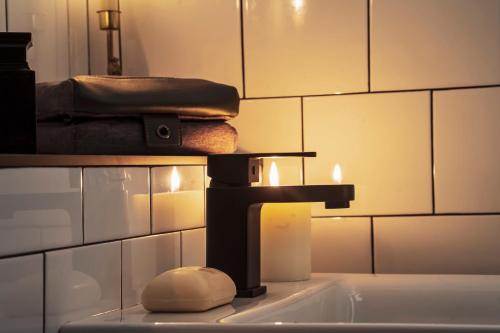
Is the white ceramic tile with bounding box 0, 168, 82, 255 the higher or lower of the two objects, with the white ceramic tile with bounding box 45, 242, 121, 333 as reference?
higher

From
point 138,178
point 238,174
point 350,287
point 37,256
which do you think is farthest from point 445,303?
point 37,256

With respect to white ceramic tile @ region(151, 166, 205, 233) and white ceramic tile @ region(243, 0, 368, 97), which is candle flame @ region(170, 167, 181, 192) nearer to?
white ceramic tile @ region(151, 166, 205, 233)

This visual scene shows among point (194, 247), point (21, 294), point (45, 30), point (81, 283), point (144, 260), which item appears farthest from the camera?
point (45, 30)

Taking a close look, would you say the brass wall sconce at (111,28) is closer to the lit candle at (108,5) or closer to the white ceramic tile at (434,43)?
the lit candle at (108,5)

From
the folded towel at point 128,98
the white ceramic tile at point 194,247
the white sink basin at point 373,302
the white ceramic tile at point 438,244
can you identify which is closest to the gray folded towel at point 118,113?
the folded towel at point 128,98

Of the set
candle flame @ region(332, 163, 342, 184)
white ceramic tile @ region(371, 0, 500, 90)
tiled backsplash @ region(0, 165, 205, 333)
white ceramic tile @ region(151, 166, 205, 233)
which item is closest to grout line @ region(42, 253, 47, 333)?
tiled backsplash @ region(0, 165, 205, 333)

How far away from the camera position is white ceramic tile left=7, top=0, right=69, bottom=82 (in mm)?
1186

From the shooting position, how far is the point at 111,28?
135cm

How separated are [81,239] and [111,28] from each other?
0.57 m

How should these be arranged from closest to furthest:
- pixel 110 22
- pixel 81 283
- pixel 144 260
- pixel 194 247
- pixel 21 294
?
pixel 21 294
pixel 81 283
pixel 144 260
pixel 194 247
pixel 110 22

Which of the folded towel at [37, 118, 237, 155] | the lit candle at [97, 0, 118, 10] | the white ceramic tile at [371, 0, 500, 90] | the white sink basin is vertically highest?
the lit candle at [97, 0, 118, 10]

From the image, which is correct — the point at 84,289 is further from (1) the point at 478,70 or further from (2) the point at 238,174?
(1) the point at 478,70

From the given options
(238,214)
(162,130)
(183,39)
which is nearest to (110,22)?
(183,39)

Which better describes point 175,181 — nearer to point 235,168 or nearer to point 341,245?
point 235,168
